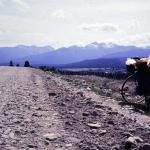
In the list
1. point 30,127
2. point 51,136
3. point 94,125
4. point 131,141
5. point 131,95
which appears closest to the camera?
point 131,141

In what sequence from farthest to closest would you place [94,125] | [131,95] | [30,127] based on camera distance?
[131,95] < [94,125] < [30,127]

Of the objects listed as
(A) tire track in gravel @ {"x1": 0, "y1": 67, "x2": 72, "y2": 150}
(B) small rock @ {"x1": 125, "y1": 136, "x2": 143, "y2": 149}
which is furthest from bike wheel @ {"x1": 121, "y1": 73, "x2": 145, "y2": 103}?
(B) small rock @ {"x1": 125, "y1": 136, "x2": 143, "y2": 149}

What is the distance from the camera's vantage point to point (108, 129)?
35.4ft

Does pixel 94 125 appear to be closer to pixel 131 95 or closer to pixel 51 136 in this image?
pixel 51 136

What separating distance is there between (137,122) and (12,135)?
4019 millimetres

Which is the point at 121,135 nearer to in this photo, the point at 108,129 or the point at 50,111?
the point at 108,129


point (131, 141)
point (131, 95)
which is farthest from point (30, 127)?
point (131, 95)

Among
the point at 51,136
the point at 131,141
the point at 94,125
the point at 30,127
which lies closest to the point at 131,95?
the point at 94,125

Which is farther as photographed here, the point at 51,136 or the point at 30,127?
the point at 30,127

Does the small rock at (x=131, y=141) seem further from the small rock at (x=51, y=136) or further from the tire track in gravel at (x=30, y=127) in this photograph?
the small rock at (x=51, y=136)

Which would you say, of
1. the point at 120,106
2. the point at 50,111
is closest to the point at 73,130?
the point at 50,111

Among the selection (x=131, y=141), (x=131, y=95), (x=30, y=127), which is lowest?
(x=131, y=95)

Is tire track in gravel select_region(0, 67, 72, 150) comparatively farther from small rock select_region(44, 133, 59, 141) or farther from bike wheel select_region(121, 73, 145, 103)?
bike wheel select_region(121, 73, 145, 103)

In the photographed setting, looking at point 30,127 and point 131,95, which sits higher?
point 30,127
